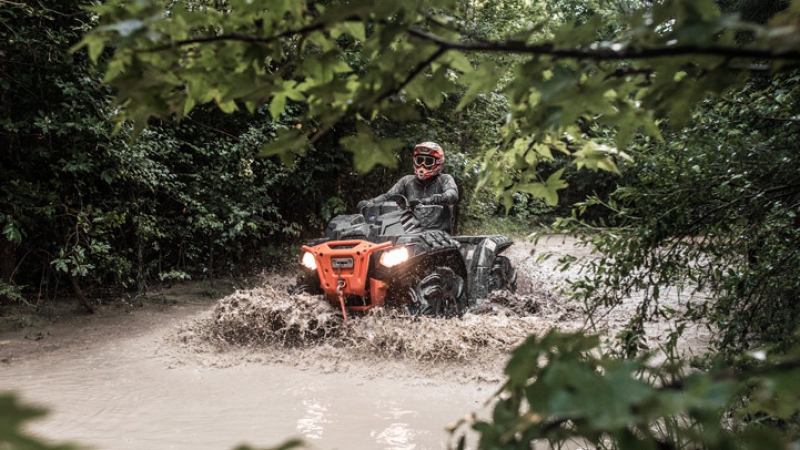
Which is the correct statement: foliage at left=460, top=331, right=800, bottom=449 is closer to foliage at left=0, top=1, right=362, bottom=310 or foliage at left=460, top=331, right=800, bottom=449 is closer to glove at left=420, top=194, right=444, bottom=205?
foliage at left=0, top=1, right=362, bottom=310

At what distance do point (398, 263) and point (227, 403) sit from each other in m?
2.12

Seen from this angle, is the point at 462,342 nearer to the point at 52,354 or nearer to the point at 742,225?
the point at 742,225

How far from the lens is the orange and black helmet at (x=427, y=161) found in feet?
22.3

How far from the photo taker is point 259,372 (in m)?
4.71

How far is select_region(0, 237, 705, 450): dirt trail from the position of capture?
11.3 feet

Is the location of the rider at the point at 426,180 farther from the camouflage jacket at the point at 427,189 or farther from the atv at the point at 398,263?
the atv at the point at 398,263

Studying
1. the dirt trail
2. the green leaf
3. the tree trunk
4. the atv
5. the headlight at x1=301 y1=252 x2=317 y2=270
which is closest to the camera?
the green leaf

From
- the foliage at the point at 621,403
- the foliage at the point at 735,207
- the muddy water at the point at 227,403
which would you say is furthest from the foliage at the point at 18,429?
the foliage at the point at 735,207

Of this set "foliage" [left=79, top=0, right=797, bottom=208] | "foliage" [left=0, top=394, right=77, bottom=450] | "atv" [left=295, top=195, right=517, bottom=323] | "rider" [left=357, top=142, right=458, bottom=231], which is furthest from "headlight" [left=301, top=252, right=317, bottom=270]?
"foliage" [left=0, top=394, right=77, bottom=450]

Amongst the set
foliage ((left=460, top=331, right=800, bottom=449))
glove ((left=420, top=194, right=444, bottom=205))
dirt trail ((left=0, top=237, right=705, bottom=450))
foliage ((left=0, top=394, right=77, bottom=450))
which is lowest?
dirt trail ((left=0, top=237, right=705, bottom=450))

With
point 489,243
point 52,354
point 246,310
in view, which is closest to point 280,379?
point 246,310

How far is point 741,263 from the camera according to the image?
3.41 meters

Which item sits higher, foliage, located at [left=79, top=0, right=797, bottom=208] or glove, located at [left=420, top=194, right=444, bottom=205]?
foliage, located at [left=79, top=0, right=797, bottom=208]

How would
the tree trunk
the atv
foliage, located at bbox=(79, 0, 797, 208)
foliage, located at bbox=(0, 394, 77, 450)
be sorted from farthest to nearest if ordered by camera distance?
1. the tree trunk
2. the atv
3. foliage, located at bbox=(79, 0, 797, 208)
4. foliage, located at bbox=(0, 394, 77, 450)
